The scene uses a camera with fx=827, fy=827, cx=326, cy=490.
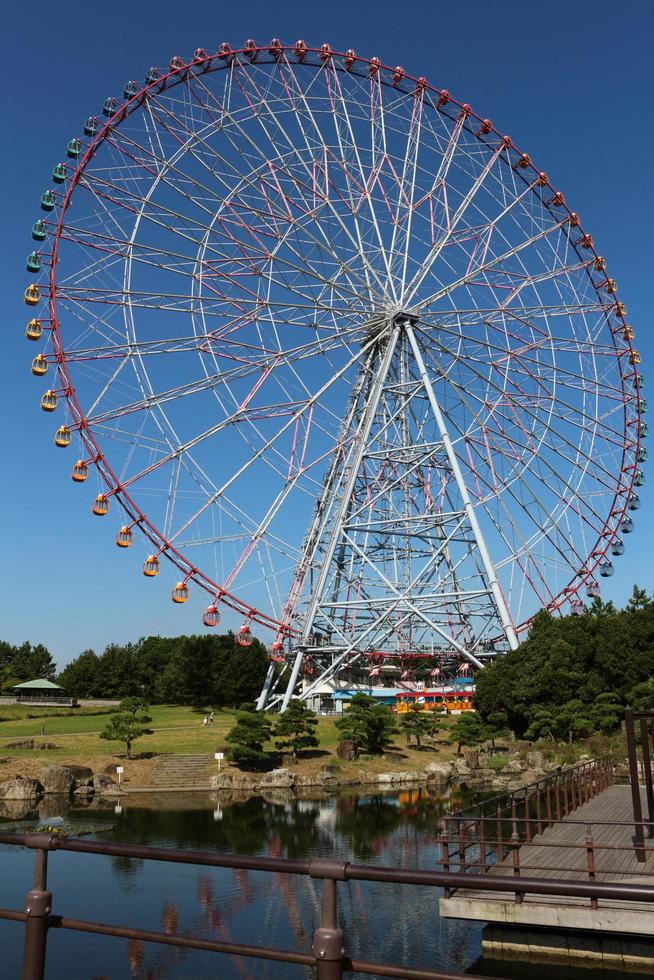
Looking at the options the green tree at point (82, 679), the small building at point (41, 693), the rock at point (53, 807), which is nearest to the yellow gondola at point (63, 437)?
the rock at point (53, 807)

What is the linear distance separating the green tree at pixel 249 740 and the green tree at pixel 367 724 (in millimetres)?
5027

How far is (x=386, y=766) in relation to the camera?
1831 inches

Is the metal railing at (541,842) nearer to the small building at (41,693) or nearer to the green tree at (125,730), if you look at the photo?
the green tree at (125,730)

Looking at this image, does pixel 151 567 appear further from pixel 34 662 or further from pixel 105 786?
pixel 34 662

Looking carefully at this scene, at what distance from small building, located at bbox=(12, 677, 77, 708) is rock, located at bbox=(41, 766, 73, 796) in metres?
36.0

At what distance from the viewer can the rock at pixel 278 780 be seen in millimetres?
41725

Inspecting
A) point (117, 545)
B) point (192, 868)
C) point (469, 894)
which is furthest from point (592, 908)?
point (117, 545)

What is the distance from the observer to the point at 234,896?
62.1 feet

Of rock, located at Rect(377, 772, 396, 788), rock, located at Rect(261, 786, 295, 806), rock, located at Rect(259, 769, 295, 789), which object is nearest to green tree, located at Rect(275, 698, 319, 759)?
rock, located at Rect(259, 769, 295, 789)

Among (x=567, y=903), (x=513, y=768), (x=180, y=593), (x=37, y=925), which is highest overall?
(x=180, y=593)

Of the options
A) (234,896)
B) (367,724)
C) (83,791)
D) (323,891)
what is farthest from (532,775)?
(323,891)

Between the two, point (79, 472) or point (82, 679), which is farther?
point (82, 679)

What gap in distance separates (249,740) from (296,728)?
3.17 meters

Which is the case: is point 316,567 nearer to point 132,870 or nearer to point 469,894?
point 132,870
